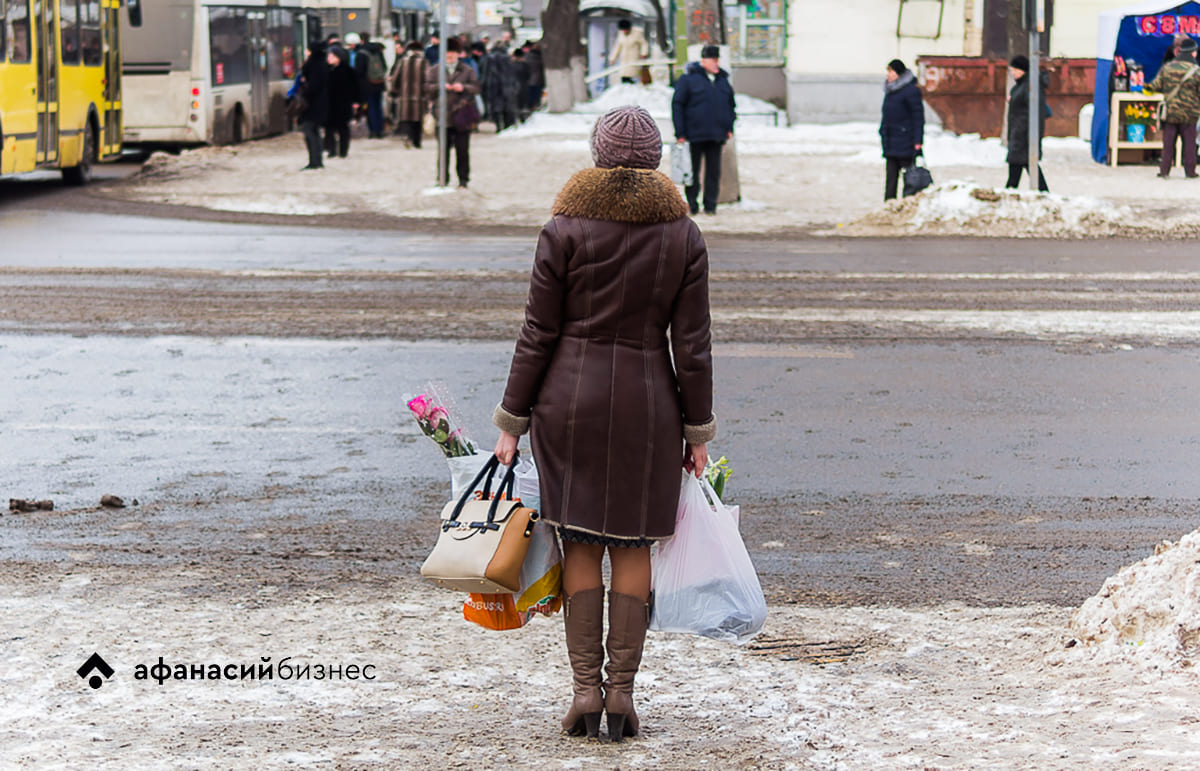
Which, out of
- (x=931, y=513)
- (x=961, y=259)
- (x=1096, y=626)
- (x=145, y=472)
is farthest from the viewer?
(x=961, y=259)

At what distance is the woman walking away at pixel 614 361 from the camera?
13.2ft

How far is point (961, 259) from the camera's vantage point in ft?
49.9

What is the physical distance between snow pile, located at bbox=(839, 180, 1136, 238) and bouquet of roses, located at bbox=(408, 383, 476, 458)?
1370cm

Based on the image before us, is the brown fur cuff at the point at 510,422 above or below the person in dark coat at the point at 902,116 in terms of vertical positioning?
below

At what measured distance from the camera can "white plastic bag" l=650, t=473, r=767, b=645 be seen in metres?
4.23

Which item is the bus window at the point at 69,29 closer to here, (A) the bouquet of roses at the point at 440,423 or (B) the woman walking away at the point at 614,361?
(A) the bouquet of roses at the point at 440,423

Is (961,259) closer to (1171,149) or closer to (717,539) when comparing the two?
(1171,149)

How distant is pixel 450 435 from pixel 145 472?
3420 mm

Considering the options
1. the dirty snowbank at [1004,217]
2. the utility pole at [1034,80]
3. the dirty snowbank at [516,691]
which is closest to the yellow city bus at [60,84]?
the dirty snowbank at [1004,217]

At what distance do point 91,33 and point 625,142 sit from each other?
20.6 metres

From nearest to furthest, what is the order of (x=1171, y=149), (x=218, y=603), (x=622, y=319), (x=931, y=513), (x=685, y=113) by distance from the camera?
1. (x=622, y=319)
2. (x=218, y=603)
3. (x=931, y=513)
4. (x=685, y=113)
5. (x=1171, y=149)

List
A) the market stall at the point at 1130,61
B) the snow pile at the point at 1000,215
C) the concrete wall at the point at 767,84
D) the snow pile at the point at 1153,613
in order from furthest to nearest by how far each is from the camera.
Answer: the concrete wall at the point at 767,84, the market stall at the point at 1130,61, the snow pile at the point at 1000,215, the snow pile at the point at 1153,613

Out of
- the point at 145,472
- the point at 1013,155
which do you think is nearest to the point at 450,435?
the point at 145,472

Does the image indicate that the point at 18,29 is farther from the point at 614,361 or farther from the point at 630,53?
the point at 630,53
